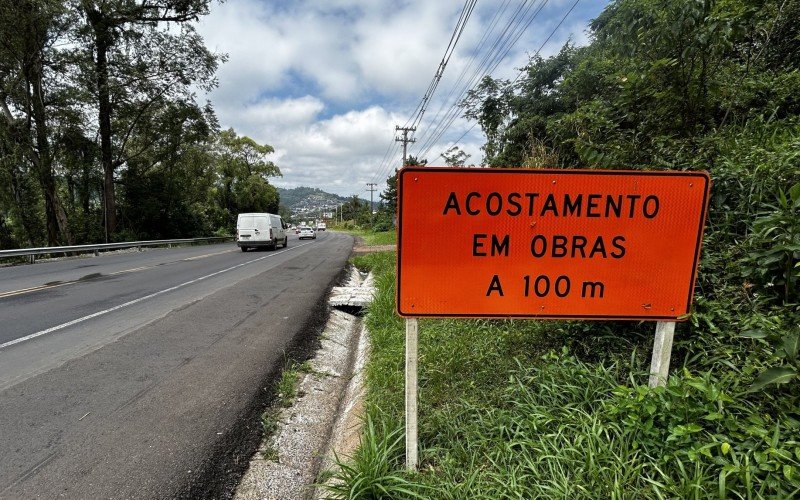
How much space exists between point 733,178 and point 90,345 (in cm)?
681

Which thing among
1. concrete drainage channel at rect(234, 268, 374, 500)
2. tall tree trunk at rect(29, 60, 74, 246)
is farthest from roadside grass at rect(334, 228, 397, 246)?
tall tree trunk at rect(29, 60, 74, 246)

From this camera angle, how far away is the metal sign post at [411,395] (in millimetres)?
2033

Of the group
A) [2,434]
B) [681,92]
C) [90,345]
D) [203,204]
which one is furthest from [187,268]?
[203,204]

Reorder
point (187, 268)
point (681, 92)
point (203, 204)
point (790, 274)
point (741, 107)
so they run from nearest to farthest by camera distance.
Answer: point (790, 274) → point (681, 92) → point (741, 107) → point (187, 268) → point (203, 204)

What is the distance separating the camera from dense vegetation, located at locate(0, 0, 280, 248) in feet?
53.1

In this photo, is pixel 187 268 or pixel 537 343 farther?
pixel 187 268

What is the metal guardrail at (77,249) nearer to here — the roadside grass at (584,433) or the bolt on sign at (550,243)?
the roadside grass at (584,433)

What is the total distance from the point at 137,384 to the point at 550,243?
3860 mm

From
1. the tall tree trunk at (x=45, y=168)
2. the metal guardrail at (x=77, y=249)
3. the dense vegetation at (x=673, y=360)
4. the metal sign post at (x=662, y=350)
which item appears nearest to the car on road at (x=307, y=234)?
the metal guardrail at (x=77, y=249)

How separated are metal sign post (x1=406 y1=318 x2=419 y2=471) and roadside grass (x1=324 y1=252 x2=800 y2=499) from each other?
3.9 inches

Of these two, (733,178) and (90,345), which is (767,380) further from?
(90,345)

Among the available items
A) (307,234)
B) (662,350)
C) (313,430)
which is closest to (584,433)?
(662,350)

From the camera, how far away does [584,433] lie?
6.46ft

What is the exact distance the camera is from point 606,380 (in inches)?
91.2
